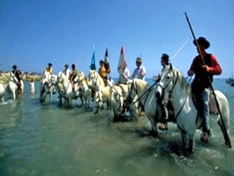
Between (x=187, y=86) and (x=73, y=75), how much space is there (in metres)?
12.7

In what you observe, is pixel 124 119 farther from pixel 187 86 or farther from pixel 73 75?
pixel 73 75

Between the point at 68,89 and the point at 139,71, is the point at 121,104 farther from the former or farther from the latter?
the point at 68,89

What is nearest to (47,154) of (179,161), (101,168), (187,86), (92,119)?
(101,168)

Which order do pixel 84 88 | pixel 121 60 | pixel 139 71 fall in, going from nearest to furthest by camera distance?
pixel 139 71, pixel 121 60, pixel 84 88

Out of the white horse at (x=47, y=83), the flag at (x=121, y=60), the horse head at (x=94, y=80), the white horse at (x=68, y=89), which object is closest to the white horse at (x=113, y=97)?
the horse head at (x=94, y=80)

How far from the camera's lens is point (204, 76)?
6137 millimetres

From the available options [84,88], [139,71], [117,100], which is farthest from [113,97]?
[84,88]

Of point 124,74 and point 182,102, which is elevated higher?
point 124,74

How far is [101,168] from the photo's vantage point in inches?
218

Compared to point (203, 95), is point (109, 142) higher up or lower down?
lower down

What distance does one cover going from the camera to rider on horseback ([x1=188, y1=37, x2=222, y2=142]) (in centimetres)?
602

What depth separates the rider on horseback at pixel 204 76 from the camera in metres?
6.02

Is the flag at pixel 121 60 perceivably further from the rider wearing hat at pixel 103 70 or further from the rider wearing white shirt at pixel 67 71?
the rider wearing white shirt at pixel 67 71

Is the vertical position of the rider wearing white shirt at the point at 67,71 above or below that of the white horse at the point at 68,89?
above
